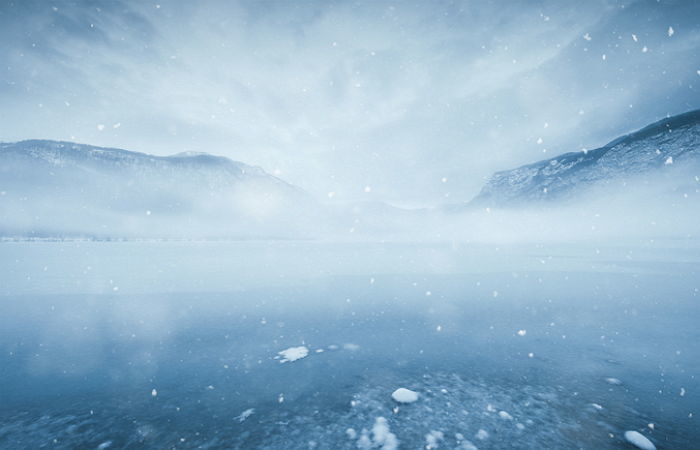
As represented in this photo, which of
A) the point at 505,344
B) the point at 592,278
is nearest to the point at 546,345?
the point at 505,344

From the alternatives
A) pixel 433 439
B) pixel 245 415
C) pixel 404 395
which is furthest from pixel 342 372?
pixel 433 439

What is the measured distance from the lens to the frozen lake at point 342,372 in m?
4.61

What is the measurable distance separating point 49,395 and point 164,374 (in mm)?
1923

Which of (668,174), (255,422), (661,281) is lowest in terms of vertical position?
(661,281)

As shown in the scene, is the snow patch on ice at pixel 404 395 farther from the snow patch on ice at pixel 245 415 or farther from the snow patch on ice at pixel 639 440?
the snow patch on ice at pixel 639 440

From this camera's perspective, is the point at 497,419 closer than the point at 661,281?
Yes

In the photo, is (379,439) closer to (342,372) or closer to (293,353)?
(342,372)

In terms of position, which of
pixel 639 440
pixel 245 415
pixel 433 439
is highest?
pixel 245 415

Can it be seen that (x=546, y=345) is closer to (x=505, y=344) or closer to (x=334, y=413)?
(x=505, y=344)

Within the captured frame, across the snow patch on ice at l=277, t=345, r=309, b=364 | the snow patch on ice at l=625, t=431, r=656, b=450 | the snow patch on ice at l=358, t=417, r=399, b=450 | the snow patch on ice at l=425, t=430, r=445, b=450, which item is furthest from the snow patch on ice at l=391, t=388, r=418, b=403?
the snow patch on ice at l=625, t=431, r=656, b=450

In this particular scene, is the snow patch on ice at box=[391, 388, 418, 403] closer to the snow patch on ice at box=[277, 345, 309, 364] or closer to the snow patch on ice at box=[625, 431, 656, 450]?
the snow patch on ice at box=[277, 345, 309, 364]

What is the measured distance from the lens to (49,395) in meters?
5.71

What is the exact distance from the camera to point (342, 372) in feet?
22.5

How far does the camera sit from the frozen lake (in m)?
4.61
